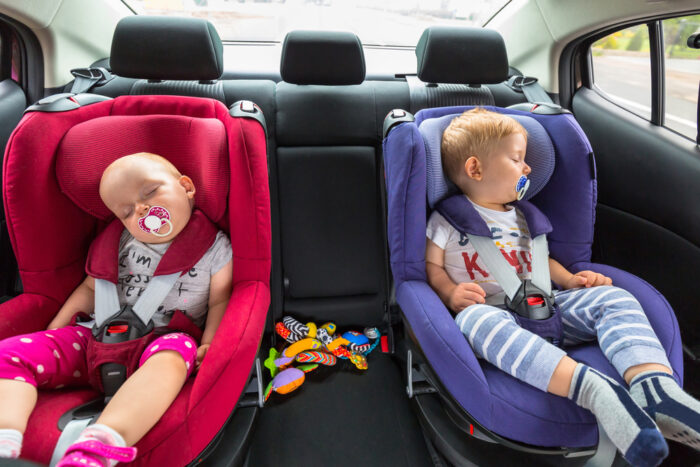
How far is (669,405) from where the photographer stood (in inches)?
33.8

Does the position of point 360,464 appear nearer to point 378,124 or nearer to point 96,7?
point 378,124

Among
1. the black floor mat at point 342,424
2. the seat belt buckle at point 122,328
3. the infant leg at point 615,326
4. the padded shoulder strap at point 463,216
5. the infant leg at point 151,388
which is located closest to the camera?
the infant leg at point 151,388

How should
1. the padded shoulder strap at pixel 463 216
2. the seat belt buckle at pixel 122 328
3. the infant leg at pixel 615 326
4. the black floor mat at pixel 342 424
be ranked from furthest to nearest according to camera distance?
the black floor mat at pixel 342 424, the padded shoulder strap at pixel 463 216, the seat belt buckle at pixel 122 328, the infant leg at pixel 615 326

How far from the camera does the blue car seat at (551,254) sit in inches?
36.3

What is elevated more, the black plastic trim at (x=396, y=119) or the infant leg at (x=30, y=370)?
the black plastic trim at (x=396, y=119)

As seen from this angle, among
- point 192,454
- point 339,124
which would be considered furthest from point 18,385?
point 339,124

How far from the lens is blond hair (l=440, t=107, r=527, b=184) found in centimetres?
131

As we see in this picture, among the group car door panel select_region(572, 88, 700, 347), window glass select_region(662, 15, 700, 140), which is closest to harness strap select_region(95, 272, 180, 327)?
car door panel select_region(572, 88, 700, 347)

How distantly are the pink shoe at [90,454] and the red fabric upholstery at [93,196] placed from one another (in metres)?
0.29

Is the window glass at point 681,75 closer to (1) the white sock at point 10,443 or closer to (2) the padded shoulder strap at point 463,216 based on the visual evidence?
(2) the padded shoulder strap at point 463,216

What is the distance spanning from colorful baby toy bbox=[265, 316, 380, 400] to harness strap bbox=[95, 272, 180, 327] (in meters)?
0.68

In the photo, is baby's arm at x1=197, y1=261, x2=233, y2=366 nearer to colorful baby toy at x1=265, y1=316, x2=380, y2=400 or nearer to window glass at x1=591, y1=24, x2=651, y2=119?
colorful baby toy at x1=265, y1=316, x2=380, y2=400

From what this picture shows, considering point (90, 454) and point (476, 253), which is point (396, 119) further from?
point (90, 454)

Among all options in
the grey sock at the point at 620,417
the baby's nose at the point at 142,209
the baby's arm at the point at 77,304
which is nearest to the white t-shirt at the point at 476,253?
the grey sock at the point at 620,417
